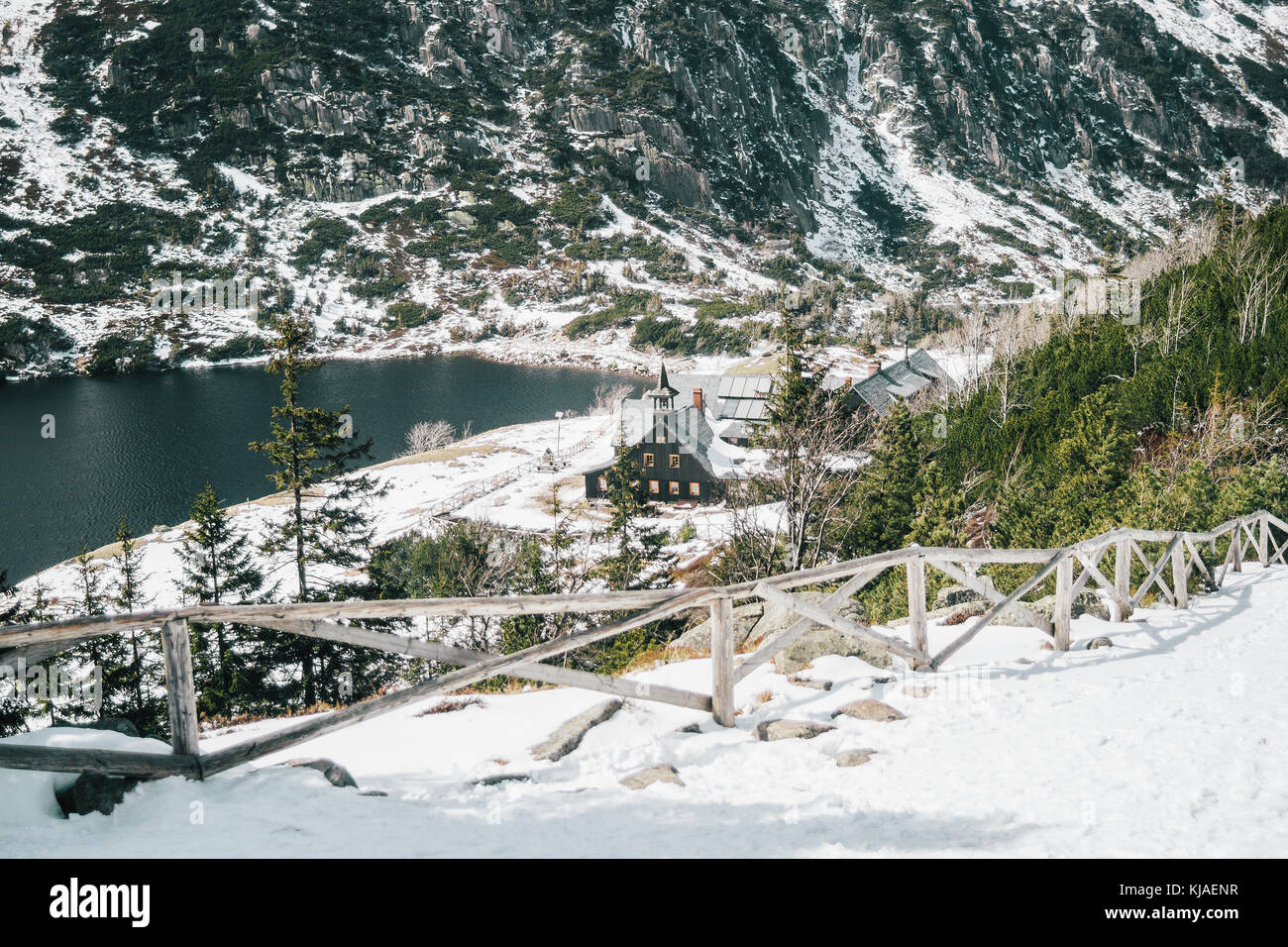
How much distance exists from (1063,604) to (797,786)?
18.5 feet

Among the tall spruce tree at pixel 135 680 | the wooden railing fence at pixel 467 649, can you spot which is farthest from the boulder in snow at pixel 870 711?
the tall spruce tree at pixel 135 680

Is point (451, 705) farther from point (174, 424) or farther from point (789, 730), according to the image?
point (174, 424)

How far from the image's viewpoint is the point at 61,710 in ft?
84.2

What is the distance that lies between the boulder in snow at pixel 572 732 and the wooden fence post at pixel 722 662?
102 cm

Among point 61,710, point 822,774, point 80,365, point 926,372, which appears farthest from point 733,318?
point 822,774

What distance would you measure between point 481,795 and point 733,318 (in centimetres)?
16366

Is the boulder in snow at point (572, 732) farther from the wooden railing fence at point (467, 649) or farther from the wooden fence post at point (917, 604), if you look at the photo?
the wooden fence post at point (917, 604)

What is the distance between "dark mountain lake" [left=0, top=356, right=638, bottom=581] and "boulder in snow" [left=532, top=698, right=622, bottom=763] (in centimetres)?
3216

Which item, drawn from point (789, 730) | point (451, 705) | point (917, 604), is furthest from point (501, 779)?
point (917, 604)

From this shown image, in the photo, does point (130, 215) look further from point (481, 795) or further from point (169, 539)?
point (481, 795)

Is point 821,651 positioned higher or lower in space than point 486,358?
lower

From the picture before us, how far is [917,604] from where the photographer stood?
8594 mm

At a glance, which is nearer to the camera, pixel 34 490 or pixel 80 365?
pixel 34 490
